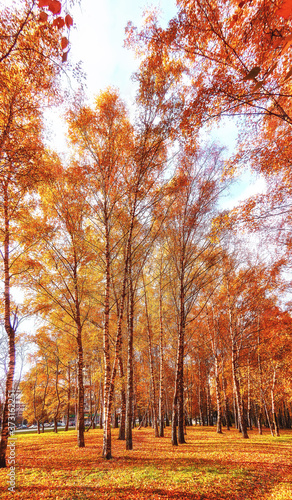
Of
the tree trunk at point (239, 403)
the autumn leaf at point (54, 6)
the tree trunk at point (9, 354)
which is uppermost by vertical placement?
the autumn leaf at point (54, 6)

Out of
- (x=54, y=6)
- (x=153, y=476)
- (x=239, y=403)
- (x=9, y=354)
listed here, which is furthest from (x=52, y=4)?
(x=239, y=403)

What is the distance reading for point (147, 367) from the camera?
22078mm

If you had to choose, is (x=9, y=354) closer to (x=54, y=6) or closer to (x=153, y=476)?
(x=153, y=476)

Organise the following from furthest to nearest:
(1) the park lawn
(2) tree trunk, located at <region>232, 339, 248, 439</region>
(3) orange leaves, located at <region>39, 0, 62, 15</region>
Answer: (2) tree trunk, located at <region>232, 339, 248, 439</region>, (1) the park lawn, (3) orange leaves, located at <region>39, 0, 62, 15</region>

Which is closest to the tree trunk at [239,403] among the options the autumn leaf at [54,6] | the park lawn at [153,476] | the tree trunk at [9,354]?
the park lawn at [153,476]

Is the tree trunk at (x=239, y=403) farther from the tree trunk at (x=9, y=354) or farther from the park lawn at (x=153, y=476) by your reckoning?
the tree trunk at (x=9, y=354)

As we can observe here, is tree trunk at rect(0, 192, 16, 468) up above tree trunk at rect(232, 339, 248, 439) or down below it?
above

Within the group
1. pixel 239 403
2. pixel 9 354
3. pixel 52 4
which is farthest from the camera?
pixel 239 403

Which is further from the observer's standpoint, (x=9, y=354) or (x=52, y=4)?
(x=9, y=354)

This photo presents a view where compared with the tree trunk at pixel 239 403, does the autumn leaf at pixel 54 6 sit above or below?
above

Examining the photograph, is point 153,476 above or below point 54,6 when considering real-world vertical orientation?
below

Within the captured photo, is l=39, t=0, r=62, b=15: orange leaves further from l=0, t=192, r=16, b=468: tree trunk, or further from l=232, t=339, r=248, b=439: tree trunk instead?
l=232, t=339, r=248, b=439: tree trunk

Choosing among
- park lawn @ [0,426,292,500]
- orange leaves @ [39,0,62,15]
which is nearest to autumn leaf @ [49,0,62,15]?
orange leaves @ [39,0,62,15]

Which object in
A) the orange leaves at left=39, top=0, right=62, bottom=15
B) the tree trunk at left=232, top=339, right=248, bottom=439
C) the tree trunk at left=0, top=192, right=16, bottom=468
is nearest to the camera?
the orange leaves at left=39, top=0, right=62, bottom=15
